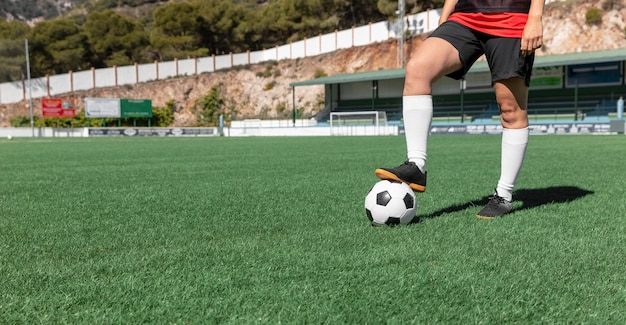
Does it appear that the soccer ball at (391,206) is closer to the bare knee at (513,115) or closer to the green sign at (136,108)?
the bare knee at (513,115)

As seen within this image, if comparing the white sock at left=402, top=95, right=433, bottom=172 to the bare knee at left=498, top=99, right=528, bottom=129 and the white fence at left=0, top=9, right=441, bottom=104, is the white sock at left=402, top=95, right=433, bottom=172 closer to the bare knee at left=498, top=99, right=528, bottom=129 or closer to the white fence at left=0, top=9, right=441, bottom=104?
the bare knee at left=498, top=99, right=528, bottom=129

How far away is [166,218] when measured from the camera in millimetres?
3295

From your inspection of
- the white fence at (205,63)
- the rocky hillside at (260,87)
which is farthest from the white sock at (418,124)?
the white fence at (205,63)

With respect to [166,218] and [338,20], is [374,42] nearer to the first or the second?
[338,20]

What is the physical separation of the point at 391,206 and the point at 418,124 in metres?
0.64

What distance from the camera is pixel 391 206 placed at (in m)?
2.94

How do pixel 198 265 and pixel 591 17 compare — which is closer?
pixel 198 265

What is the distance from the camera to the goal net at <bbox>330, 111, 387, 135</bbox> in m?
31.3

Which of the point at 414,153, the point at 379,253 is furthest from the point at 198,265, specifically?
the point at 414,153

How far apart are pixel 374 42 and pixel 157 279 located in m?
49.0

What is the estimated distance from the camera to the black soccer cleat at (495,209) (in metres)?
3.23

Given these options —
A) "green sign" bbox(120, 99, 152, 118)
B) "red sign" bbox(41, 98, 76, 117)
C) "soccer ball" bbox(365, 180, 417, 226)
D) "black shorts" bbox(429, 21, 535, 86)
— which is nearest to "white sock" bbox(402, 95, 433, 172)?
"soccer ball" bbox(365, 180, 417, 226)

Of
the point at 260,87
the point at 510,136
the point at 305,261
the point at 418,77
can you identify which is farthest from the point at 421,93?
the point at 260,87

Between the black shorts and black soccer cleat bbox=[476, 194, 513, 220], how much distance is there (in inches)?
31.1
